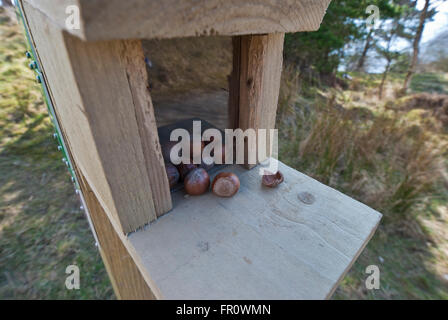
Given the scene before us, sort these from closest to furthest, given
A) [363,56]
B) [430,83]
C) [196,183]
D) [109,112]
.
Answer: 1. [109,112]
2. [196,183]
3. [363,56]
4. [430,83]

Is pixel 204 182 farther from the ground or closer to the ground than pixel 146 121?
closer to the ground

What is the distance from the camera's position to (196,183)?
0.74 meters

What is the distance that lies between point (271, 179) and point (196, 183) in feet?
0.80

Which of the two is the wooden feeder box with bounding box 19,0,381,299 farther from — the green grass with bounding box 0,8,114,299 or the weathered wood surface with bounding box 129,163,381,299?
the green grass with bounding box 0,8,114,299

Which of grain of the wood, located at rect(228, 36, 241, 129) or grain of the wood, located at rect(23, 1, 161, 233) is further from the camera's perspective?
grain of the wood, located at rect(228, 36, 241, 129)

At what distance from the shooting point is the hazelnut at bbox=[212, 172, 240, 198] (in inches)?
29.0

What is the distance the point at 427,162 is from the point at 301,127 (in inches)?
48.6

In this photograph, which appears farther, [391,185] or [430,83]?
[430,83]

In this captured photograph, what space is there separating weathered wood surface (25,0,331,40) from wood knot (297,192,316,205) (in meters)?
0.47

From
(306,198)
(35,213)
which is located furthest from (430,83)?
(35,213)

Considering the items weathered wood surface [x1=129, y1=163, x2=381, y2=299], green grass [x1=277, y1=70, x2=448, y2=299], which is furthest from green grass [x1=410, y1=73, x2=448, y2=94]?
weathered wood surface [x1=129, y1=163, x2=381, y2=299]
